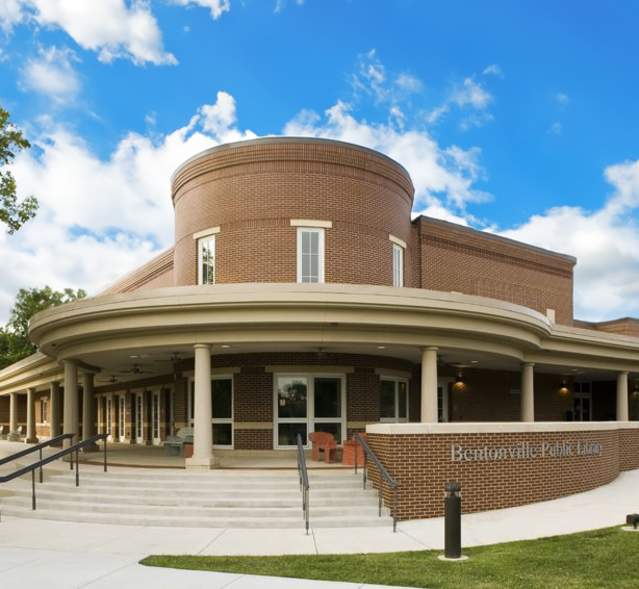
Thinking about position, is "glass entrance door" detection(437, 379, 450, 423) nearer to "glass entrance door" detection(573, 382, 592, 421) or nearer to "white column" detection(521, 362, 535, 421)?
"white column" detection(521, 362, 535, 421)

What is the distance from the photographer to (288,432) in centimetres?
1989

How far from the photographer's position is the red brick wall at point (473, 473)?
43.1ft

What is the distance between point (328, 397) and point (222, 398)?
9.88 ft

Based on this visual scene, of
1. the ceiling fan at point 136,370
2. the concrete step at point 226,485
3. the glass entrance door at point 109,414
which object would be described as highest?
the ceiling fan at point 136,370

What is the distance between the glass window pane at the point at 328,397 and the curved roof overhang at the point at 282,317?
3.35 m

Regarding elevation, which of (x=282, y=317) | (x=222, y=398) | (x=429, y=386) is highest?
(x=282, y=317)

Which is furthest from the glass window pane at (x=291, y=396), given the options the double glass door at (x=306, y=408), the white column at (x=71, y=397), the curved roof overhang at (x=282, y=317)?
the white column at (x=71, y=397)

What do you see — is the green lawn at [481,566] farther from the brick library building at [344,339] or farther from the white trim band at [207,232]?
the white trim band at [207,232]

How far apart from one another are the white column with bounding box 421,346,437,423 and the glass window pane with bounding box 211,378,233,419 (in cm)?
563

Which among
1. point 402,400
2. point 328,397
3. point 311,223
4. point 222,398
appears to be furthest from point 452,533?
point 402,400

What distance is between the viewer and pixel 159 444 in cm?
2730

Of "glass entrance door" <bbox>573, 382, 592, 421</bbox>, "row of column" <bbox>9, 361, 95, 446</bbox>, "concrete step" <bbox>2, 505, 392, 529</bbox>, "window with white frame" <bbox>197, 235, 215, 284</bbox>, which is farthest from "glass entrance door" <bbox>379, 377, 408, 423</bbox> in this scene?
"glass entrance door" <bbox>573, 382, 592, 421</bbox>

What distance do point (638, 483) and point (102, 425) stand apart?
97.2ft

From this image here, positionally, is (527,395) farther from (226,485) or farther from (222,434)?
(226,485)
